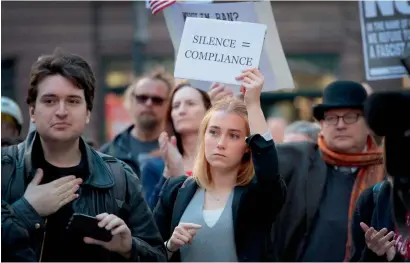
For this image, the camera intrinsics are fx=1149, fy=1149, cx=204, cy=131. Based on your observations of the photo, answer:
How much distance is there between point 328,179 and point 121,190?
87.0 inches

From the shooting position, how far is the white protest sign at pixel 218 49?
6.00 m

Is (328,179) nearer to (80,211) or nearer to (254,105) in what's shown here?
(254,105)

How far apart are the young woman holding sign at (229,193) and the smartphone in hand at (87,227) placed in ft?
2.14

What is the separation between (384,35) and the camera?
23.9 ft

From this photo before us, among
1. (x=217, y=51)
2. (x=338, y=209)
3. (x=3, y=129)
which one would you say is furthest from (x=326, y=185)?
(x=3, y=129)

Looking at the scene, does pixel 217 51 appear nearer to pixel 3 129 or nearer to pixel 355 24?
pixel 3 129

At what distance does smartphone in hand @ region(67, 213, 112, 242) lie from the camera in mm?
4945

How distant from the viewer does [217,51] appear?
6.12 m

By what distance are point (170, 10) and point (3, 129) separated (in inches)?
61.6

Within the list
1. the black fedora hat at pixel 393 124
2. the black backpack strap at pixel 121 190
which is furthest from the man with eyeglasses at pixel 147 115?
the black fedora hat at pixel 393 124

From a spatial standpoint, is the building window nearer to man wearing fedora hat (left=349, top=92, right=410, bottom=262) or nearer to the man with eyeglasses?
the man with eyeglasses

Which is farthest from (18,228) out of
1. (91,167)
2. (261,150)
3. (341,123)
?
(341,123)

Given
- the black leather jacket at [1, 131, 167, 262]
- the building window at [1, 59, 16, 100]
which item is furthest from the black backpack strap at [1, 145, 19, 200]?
the building window at [1, 59, 16, 100]

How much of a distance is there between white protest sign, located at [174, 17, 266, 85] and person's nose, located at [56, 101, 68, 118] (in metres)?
1.04
